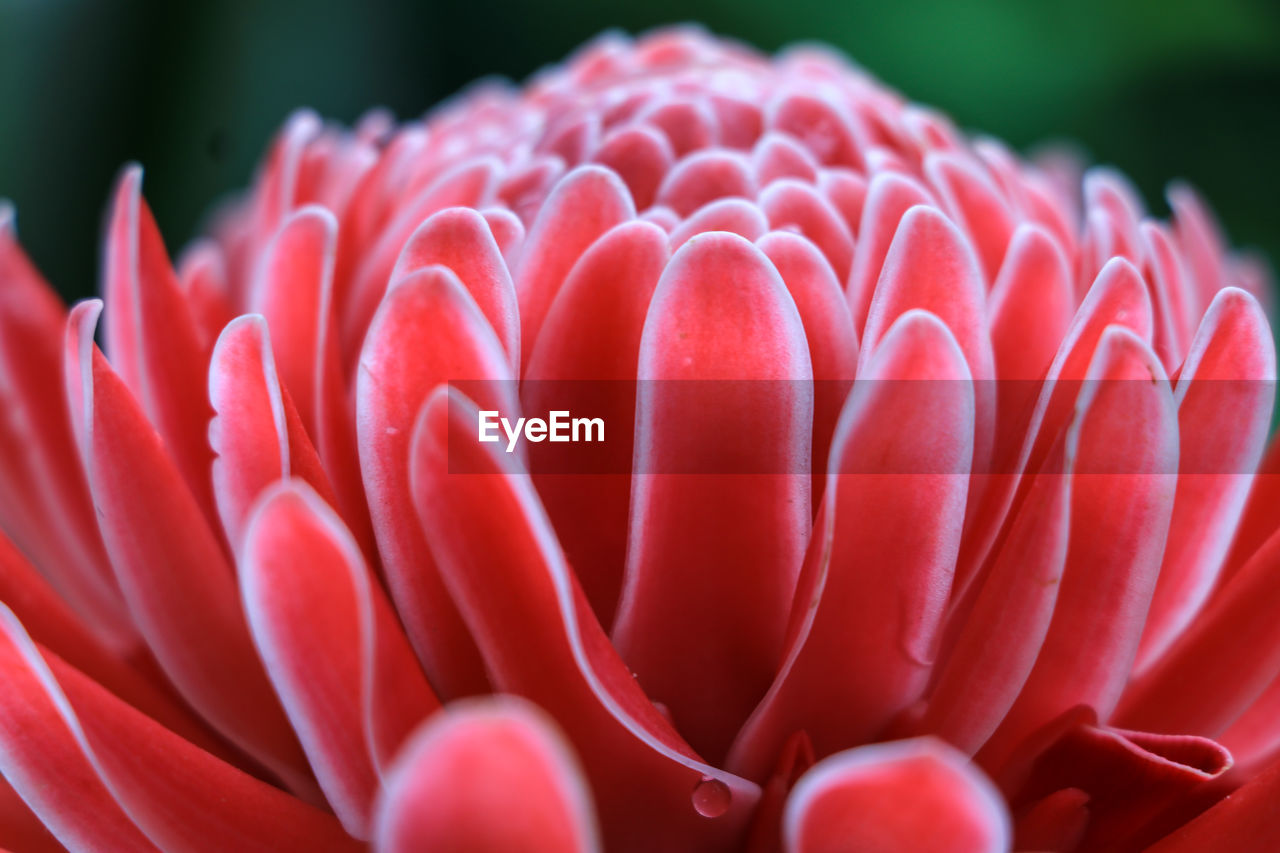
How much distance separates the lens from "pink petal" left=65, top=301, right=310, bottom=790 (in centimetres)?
51

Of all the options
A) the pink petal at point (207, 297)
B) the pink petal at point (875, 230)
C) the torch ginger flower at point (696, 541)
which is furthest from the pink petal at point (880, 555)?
the pink petal at point (207, 297)

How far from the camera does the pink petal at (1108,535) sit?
43 centimetres

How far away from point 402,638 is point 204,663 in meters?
0.15

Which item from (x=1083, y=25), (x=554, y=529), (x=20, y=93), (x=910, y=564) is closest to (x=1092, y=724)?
(x=910, y=564)

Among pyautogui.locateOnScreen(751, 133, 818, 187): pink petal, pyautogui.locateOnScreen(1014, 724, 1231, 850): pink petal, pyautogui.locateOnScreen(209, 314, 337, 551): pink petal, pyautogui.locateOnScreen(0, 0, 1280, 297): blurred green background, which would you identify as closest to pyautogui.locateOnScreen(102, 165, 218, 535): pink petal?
pyautogui.locateOnScreen(209, 314, 337, 551): pink petal

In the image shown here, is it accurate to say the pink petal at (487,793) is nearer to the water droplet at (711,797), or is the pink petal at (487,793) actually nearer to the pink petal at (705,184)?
the water droplet at (711,797)

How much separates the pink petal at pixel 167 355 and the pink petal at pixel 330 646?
18cm

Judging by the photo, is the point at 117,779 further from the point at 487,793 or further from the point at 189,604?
the point at 487,793

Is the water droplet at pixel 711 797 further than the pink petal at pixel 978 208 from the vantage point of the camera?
No

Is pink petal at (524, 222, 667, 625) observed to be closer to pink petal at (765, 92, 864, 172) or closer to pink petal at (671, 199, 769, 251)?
pink petal at (671, 199, 769, 251)

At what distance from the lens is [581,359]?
1.60ft

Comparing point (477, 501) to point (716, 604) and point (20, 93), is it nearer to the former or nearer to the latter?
point (716, 604)

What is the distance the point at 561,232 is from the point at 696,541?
0.53 feet

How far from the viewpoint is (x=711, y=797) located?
46cm
